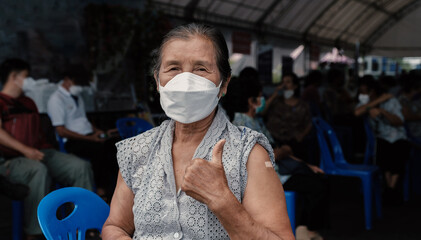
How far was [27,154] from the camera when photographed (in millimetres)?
3146

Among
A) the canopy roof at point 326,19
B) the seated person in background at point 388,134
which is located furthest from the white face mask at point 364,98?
the canopy roof at point 326,19

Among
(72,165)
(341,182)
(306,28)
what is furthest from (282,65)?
(72,165)

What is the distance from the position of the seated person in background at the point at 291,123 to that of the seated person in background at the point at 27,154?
1837 millimetres

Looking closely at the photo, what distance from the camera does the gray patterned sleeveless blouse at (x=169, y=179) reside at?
121 cm

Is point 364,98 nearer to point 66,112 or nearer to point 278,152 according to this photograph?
point 278,152

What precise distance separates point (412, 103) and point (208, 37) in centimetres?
393

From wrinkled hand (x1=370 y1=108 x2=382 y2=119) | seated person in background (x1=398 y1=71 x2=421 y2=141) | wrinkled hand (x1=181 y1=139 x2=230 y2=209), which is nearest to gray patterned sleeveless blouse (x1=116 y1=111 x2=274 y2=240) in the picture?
wrinkled hand (x1=181 y1=139 x2=230 y2=209)

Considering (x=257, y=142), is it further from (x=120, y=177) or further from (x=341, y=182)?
(x=341, y=182)

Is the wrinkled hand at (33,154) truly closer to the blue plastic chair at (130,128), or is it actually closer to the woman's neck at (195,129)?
the blue plastic chair at (130,128)

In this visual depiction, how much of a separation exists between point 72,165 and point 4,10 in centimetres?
224

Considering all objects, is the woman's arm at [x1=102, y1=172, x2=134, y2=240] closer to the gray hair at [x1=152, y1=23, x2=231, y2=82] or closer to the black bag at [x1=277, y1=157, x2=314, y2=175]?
the gray hair at [x1=152, y1=23, x2=231, y2=82]

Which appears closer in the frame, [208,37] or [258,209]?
[258,209]

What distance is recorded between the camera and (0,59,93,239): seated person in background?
302 cm

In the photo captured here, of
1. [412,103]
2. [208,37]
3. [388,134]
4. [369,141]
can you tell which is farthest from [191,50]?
[412,103]
